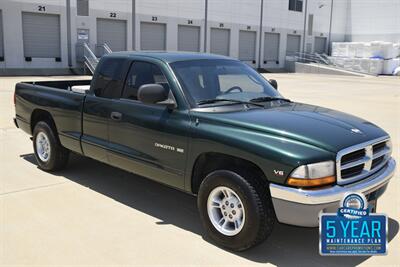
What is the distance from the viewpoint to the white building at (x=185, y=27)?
2978 centimetres

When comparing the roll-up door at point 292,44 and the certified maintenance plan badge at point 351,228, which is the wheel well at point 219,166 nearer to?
the certified maintenance plan badge at point 351,228

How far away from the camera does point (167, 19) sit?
37.5 meters

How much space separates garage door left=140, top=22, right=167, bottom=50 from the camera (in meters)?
36.1

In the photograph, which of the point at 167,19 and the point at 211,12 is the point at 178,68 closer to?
Result: the point at 167,19

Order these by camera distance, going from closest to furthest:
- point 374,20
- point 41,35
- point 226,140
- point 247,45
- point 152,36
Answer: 1. point 226,140
2. point 41,35
3. point 152,36
4. point 247,45
5. point 374,20

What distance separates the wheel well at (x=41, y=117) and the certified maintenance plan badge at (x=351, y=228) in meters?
4.34

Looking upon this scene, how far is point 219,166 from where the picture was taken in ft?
14.2

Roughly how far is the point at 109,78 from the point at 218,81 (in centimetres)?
147

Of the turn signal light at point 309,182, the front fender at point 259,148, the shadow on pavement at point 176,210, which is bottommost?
the shadow on pavement at point 176,210

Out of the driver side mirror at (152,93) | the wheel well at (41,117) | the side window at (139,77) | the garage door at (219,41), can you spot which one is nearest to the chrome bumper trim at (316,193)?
the driver side mirror at (152,93)

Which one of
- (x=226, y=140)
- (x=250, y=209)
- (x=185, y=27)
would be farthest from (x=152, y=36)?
(x=250, y=209)

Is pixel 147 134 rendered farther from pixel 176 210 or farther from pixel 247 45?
pixel 247 45

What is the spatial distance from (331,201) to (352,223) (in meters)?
0.28

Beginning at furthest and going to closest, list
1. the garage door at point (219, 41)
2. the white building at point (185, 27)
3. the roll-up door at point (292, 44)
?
the roll-up door at point (292, 44), the garage door at point (219, 41), the white building at point (185, 27)
